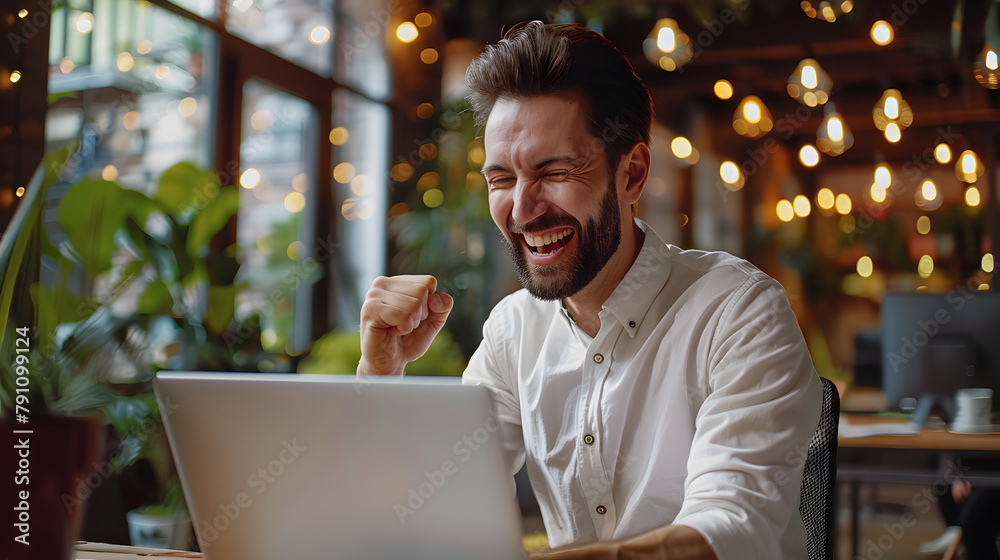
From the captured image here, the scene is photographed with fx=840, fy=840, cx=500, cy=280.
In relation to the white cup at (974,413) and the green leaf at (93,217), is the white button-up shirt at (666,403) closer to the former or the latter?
the green leaf at (93,217)

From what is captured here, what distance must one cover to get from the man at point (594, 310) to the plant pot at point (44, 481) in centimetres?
56

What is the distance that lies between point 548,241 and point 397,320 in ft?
0.91

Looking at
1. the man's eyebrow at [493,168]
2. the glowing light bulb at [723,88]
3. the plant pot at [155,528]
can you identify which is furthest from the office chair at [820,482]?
the glowing light bulb at [723,88]

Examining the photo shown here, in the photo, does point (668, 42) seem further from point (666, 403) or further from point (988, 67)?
point (666, 403)

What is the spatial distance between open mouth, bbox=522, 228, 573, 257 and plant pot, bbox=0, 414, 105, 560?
739mm

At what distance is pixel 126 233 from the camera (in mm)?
2254

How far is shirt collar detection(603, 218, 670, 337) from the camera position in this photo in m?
1.33

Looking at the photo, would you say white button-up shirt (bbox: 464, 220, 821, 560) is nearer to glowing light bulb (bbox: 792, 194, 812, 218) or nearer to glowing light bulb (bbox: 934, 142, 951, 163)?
glowing light bulb (bbox: 934, 142, 951, 163)

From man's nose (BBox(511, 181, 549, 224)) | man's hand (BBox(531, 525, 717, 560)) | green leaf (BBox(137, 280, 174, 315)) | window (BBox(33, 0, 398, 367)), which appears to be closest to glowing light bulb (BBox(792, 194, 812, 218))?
window (BBox(33, 0, 398, 367))

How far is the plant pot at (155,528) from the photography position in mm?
2426

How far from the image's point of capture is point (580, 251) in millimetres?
1341

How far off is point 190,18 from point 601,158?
2.70 m

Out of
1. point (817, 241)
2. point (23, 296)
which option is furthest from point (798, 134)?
point (23, 296)

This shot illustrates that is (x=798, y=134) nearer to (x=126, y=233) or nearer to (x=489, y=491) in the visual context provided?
(x=126, y=233)
